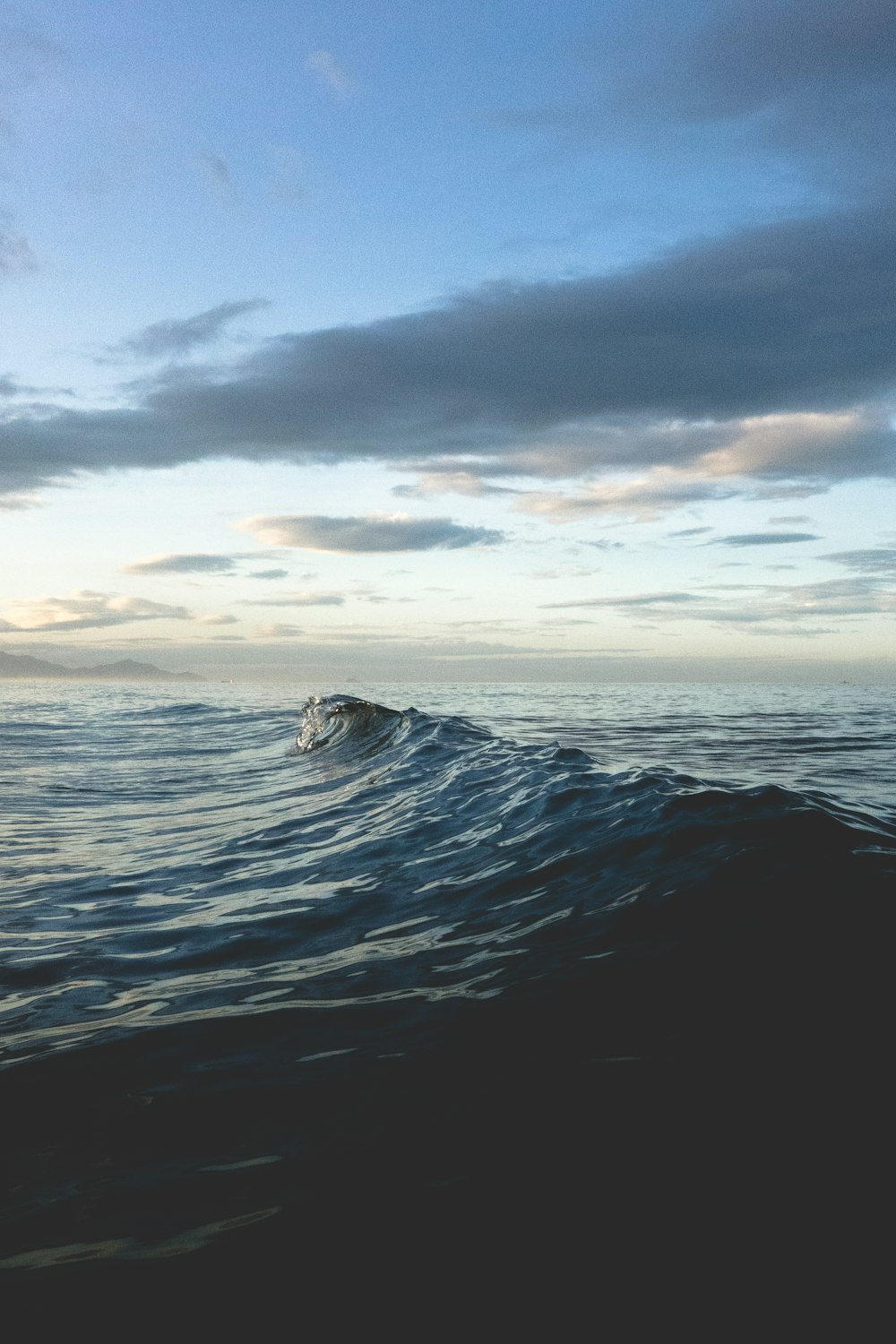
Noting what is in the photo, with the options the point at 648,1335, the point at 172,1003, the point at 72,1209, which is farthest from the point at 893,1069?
the point at 172,1003

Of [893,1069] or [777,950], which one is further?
[777,950]

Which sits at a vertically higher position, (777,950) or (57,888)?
(777,950)

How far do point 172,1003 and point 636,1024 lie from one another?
91.1 inches

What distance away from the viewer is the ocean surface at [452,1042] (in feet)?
7.45

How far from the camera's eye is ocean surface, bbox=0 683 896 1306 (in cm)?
227

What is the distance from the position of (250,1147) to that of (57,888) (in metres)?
4.84

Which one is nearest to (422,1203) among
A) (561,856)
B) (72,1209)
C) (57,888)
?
(72,1209)

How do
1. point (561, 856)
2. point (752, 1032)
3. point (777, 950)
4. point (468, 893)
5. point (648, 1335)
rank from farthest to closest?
→ 1. point (561, 856)
2. point (468, 893)
3. point (777, 950)
4. point (752, 1032)
5. point (648, 1335)

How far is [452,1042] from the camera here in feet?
11.2

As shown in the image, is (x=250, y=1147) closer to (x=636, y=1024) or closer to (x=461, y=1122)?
(x=461, y=1122)

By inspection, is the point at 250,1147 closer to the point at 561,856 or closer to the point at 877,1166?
the point at 877,1166

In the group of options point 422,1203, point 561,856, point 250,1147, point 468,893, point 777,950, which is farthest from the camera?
point 561,856

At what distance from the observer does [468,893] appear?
6.05 meters

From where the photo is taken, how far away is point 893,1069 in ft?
9.71
